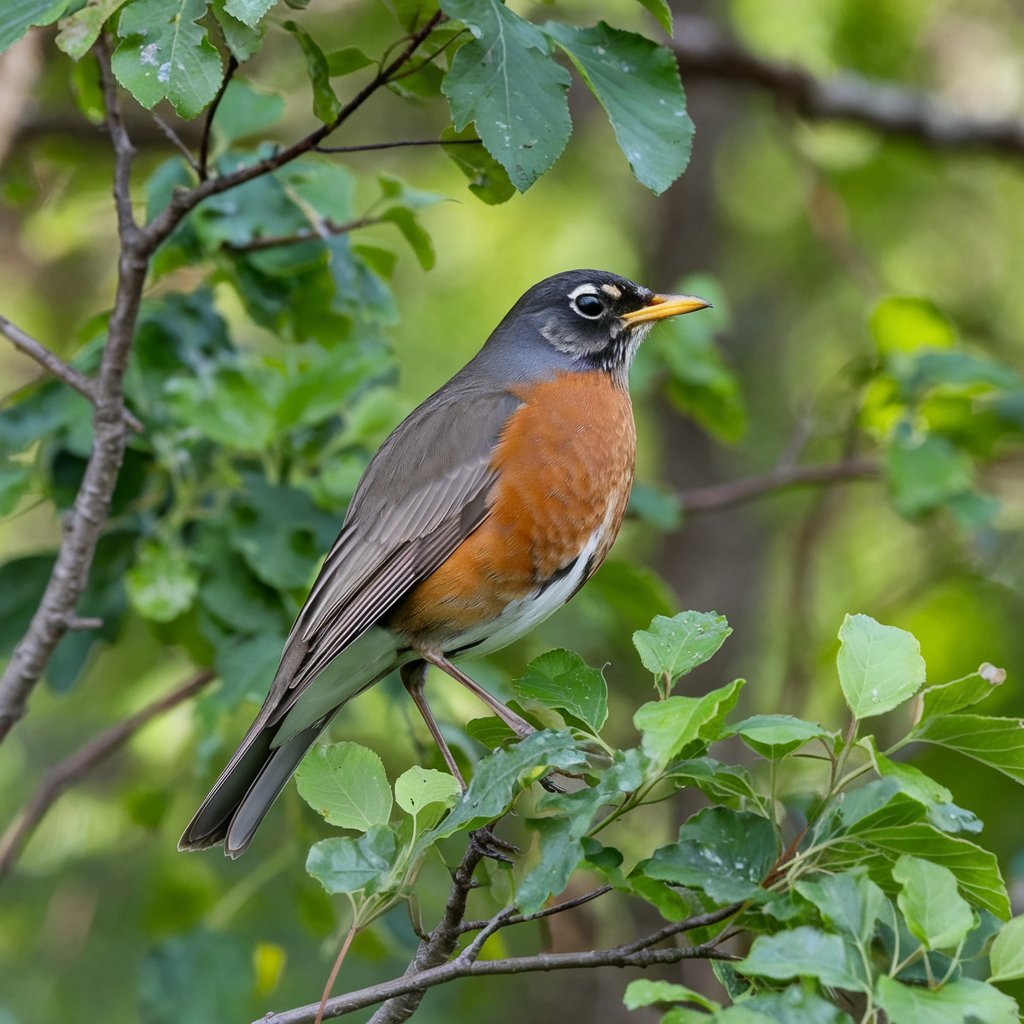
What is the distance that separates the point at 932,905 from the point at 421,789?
78 cm

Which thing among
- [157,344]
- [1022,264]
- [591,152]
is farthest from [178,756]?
[1022,264]

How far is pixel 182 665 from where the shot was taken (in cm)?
544

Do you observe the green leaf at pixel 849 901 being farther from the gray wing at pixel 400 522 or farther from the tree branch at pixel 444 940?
the gray wing at pixel 400 522

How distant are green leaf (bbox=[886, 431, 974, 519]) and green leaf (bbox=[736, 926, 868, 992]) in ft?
9.84

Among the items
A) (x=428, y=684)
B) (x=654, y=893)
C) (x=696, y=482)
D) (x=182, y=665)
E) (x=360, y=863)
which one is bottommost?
(x=696, y=482)

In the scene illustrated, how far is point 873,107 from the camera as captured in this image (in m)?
6.99

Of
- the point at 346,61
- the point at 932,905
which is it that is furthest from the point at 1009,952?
the point at 346,61

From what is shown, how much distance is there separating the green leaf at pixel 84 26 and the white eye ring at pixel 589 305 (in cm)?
197

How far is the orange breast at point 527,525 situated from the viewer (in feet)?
12.3

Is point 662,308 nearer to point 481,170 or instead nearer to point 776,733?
point 481,170

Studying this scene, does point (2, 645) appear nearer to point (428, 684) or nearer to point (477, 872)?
point (428, 684)

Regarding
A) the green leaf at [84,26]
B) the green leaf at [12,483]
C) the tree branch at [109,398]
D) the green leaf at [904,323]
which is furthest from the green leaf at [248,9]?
the green leaf at [904,323]

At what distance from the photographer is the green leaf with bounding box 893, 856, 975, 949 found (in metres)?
1.97

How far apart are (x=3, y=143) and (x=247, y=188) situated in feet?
3.79
